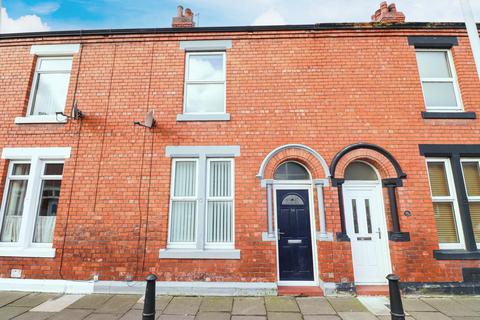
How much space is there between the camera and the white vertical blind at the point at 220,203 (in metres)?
5.64

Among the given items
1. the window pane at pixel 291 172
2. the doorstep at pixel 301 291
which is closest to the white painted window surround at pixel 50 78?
the window pane at pixel 291 172

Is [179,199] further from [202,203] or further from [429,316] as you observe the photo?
[429,316]

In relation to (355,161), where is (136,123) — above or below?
above

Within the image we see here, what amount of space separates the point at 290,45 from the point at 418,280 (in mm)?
6486

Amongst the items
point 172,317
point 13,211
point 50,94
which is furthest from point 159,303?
point 50,94

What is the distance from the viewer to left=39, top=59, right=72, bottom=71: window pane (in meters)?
6.70

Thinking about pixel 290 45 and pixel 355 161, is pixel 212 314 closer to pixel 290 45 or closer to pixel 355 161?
pixel 355 161

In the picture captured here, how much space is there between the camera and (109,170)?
5.83 meters

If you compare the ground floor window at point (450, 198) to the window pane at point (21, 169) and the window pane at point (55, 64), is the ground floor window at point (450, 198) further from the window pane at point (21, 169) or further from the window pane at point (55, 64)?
the window pane at point (21, 169)

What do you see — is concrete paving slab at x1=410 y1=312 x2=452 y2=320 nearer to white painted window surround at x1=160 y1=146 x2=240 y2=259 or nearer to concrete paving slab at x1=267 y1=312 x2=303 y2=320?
concrete paving slab at x1=267 y1=312 x2=303 y2=320

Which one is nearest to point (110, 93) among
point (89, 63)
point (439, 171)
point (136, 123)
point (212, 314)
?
point (89, 63)

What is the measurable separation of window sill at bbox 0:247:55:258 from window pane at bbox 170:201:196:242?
2802 mm

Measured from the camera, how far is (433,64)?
6473 millimetres

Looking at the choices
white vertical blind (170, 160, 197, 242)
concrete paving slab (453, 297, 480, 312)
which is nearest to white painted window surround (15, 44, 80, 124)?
white vertical blind (170, 160, 197, 242)
